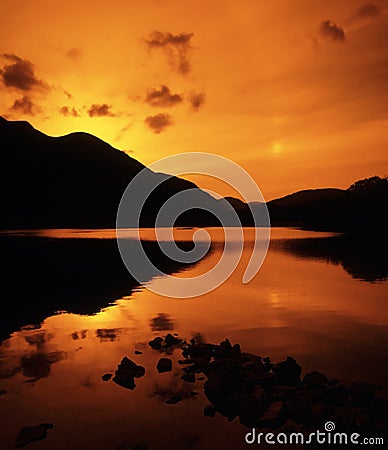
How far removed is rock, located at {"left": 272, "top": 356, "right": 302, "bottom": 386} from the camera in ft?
55.2

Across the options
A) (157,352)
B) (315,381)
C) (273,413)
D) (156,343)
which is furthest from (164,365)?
(315,381)

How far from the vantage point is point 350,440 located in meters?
13.4

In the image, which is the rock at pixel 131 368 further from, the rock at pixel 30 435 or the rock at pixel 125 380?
the rock at pixel 30 435

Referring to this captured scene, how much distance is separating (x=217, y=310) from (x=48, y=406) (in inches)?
696

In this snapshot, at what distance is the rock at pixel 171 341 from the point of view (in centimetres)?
2362

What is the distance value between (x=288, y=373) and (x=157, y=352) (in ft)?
25.4

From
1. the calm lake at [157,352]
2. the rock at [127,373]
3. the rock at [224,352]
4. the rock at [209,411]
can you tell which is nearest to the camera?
the calm lake at [157,352]

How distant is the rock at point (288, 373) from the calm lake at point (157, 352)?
2602 mm

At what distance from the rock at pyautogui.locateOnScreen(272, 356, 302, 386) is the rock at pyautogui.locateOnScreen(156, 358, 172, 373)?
493 cm

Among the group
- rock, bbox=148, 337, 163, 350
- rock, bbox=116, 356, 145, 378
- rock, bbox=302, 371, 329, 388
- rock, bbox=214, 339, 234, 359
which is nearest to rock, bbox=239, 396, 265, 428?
rock, bbox=302, 371, 329, 388

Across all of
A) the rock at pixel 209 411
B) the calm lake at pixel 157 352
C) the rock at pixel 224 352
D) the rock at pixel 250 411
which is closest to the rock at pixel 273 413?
the rock at pixel 250 411

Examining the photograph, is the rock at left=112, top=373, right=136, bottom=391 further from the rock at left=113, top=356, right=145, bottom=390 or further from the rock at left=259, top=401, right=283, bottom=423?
the rock at left=259, top=401, right=283, bottom=423

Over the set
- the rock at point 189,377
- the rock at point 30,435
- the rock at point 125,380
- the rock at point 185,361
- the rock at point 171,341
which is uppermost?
the rock at point 171,341

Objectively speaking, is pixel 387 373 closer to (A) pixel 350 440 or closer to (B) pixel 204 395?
(A) pixel 350 440
